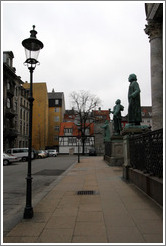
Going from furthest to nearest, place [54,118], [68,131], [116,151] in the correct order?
[54,118] < [68,131] < [116,151]

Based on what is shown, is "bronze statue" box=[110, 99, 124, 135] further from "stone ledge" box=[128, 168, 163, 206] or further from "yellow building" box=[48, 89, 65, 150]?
"yellow building" box=[48, 89, 65, 150]

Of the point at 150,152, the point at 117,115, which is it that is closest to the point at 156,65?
the point at 117,115

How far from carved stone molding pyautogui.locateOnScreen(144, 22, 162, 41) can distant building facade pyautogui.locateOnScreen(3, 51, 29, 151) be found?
31.6m

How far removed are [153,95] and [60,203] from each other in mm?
9707

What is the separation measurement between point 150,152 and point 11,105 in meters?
41.7

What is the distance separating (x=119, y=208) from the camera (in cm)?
561

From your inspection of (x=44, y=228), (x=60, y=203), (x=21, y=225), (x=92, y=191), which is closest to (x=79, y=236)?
(x=44, y=228)

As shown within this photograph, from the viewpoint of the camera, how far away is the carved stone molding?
1360cm

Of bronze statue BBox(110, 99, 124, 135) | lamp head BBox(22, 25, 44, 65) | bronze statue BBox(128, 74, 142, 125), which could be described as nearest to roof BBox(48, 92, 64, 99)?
bronze statue BBox(110, 99, 124, 135)

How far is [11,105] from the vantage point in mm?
44656

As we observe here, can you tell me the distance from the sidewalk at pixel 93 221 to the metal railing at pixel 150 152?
86cm

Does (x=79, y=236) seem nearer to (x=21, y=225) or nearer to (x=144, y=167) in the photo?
(x=21, y=225)

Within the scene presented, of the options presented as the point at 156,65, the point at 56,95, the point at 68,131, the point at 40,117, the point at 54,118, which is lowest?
the point at 68,131

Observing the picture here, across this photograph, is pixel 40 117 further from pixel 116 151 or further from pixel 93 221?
pixel 93 221
